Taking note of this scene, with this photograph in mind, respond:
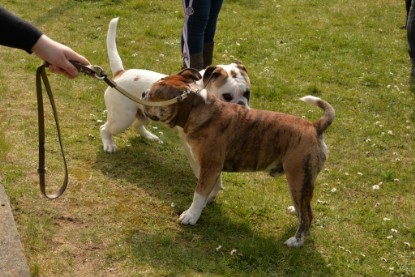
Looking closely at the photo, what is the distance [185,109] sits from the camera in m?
5.00

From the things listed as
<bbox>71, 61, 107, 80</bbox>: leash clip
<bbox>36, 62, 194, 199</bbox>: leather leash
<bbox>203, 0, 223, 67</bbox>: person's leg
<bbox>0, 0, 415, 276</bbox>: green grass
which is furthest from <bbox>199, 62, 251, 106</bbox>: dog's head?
<bbox>71, 61, 107, 80</bbox>: leash clip

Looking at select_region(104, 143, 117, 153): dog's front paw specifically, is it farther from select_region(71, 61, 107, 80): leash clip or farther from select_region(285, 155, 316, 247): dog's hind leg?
select_region(71, 61, 107, 80): leash clip

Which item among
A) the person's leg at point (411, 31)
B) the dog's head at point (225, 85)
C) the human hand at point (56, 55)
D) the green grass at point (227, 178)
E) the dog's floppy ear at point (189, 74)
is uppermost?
the human hand at point (56, 55)

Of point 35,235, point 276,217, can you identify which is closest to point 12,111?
point 35,235

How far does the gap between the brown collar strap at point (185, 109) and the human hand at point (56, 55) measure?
63.3 inches

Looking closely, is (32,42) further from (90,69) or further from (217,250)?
(217,250)

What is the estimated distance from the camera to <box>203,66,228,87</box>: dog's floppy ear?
559 cm

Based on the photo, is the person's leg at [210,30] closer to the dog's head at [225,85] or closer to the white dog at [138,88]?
the white dog at [138,88]

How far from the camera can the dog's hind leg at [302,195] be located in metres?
4.84

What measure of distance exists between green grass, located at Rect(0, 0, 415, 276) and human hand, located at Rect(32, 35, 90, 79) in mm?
1566

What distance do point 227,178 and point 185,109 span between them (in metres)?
1.36

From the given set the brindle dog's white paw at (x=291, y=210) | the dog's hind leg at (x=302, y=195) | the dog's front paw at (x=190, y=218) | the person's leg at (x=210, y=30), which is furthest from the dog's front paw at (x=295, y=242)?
the person's leg at (x=210, y=30)

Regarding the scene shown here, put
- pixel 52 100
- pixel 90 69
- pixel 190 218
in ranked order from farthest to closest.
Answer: pixel 190 218, pixel 52 100, pixel 90 69

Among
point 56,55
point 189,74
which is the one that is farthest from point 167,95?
point 56,55
